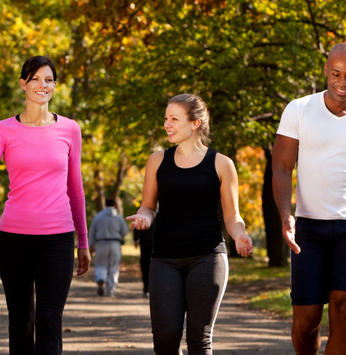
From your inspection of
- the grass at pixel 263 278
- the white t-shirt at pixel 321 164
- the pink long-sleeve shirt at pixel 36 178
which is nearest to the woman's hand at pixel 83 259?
the pink long-sleeve shirt at pixel 36 178

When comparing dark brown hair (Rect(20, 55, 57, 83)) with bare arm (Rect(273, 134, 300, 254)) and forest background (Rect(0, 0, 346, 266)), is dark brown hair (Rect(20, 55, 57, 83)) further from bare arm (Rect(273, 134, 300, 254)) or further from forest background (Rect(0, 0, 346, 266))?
forest background (Rect(0, 0, 346, 266))

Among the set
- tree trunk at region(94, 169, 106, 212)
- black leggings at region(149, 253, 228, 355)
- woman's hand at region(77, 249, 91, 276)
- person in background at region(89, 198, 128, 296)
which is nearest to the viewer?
black leggings at region(149, 253, 228, 355)

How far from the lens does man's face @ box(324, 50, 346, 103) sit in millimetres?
5082

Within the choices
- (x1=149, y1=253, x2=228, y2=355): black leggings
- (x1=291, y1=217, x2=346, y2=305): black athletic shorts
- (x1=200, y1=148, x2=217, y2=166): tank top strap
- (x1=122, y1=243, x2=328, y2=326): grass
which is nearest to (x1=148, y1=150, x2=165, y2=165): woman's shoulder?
(x1=200, y1=148, x2=217, y2=166): tank top strap

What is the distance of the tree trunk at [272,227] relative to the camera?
24469 millimetres

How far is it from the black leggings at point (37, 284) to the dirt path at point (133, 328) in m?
3.34

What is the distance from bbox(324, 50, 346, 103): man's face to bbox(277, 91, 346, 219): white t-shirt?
113 millimetres

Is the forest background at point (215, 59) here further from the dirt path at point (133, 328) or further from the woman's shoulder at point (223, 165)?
the woman's shoulder at point (223, 165)

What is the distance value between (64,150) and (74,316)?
24.9 ft

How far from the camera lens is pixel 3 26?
30.3 m

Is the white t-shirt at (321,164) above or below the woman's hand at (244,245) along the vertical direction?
above

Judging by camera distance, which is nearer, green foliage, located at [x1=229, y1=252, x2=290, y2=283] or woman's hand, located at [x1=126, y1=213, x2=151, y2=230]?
woman's hand, located at [x1=126, y1=213, x2=151, y2=230]

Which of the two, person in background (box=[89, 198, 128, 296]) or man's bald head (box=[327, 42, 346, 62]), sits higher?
man's bald head (box=[327, 42, 346, 62])

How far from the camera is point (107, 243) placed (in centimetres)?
1680
